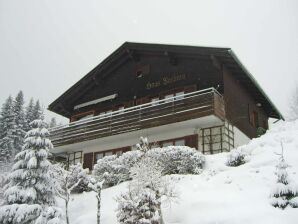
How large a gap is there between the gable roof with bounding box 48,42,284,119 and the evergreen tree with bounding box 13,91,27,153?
20291 mm

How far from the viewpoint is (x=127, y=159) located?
2120 cm

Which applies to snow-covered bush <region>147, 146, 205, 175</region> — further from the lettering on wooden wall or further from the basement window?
the basement window

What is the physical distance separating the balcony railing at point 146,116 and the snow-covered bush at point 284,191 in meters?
9.66

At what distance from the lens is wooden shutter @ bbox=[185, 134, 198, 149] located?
23.9 metres

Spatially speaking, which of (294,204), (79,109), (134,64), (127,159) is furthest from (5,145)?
(294,204)

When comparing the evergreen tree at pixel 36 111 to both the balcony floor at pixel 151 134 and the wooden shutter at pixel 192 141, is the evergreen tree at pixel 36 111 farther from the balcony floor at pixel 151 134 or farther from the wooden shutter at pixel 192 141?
the wooden shutter at pixel 192 141

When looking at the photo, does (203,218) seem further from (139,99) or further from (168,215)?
(139,99)

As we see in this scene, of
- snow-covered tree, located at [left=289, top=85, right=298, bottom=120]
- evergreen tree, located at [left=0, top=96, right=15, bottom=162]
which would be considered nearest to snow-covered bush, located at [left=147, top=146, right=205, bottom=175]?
evergreen tree, located at [left=0, top=96, right=15, bottom=162]

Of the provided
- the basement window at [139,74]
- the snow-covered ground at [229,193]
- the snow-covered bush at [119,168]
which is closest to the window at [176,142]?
the snow-covered bush at [119,168]

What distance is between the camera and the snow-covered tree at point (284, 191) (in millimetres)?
12922

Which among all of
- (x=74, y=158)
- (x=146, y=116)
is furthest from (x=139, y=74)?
(x=74, y=158)

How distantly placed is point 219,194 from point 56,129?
1873 centimetres

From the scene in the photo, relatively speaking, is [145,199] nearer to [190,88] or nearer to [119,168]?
[119,168]

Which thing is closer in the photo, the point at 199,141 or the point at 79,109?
the point at 199,141
